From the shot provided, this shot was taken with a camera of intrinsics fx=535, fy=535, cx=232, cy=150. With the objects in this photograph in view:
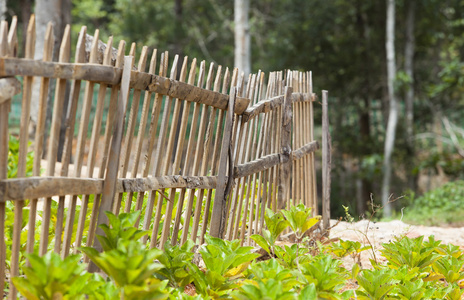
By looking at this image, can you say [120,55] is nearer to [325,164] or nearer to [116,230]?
[116,230]

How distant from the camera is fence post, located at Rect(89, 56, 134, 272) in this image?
2676 mm

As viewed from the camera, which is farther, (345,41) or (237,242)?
(345,41)

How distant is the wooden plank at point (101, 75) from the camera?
7.39 ft

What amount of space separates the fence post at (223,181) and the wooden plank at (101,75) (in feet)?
0.39

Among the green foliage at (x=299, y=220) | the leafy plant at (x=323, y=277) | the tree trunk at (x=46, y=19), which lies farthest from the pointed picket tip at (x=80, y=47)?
the tree trunk at (x=46, y=19)

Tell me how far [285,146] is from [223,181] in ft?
3.92

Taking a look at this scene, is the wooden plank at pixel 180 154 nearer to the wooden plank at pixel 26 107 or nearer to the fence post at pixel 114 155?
the fence post at pixel 114 155

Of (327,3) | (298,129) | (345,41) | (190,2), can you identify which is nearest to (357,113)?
(345,41)

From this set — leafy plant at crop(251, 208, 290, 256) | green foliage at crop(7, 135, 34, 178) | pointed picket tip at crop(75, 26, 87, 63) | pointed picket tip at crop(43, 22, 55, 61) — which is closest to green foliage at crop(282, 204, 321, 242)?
leafy plant at crop(251, 208, 290, 256)

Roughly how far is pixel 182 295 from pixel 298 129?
9.89ft

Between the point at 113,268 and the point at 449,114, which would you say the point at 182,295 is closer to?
the point at 113,268

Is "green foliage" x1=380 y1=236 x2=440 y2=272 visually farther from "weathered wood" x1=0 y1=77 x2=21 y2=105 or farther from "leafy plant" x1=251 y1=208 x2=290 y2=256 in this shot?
"weathered wood" x1=0 y1=77 x2=21 y2=105

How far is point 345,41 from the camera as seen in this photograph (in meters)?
15.7

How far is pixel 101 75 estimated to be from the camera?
259 centimetres
